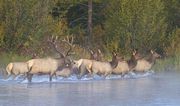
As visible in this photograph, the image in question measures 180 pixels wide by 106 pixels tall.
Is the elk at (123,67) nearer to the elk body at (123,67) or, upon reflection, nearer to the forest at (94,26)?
the elk body at (123,67)

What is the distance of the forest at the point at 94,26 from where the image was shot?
103ft

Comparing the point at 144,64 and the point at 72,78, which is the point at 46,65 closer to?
the point at 72,78

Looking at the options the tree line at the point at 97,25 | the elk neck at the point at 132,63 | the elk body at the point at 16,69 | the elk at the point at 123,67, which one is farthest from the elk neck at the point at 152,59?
the elk body at the point at 16,69

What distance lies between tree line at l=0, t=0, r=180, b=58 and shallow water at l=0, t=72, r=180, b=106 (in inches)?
243

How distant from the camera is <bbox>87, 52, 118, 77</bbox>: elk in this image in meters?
26.3

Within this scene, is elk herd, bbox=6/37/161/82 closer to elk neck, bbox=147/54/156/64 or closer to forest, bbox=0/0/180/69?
elk neck, bbox=147/54/156/64

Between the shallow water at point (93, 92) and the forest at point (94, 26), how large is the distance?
137 inches

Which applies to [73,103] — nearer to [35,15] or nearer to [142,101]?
[142,101]

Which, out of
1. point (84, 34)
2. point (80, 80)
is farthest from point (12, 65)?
point (84, 34)

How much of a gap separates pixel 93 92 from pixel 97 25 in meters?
21.6

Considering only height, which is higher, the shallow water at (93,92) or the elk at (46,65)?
the elk at (46,65)

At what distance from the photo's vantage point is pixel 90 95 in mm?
19828

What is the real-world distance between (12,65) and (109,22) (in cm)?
1411

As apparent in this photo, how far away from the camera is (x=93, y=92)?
20750 mm
